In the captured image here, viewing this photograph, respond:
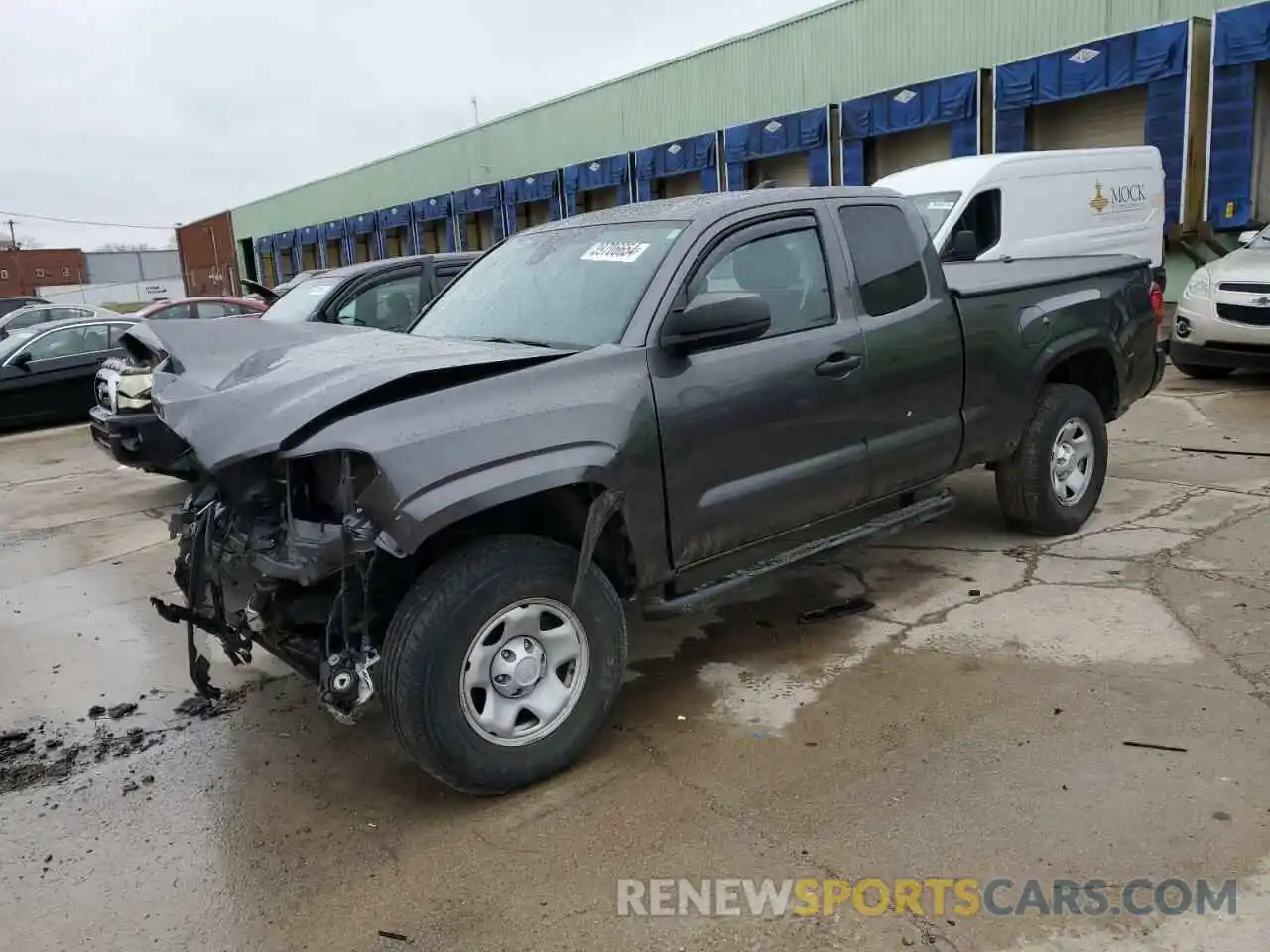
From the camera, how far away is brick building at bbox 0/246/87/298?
66750 millimetres

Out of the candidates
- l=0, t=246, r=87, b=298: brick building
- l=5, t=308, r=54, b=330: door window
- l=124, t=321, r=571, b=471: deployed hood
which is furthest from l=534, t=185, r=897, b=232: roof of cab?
l=0, t=246, r=87, b=298: brick building

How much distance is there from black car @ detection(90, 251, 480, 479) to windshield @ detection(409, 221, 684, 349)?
3531 millimetres

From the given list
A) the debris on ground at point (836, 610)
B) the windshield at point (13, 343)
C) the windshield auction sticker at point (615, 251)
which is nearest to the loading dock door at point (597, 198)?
the windshield at point (13, 343)

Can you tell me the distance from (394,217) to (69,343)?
26.3 metres

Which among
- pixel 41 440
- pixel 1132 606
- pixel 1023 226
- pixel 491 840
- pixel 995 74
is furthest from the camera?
pixel 995 74

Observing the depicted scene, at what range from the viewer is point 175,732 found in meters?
3.97

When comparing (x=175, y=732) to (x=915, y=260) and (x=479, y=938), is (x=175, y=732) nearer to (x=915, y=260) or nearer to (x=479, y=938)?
(x=479, y=938)

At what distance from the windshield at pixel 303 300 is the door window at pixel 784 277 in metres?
5.14

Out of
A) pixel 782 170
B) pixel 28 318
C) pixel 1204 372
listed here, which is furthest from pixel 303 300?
pixel 782 170

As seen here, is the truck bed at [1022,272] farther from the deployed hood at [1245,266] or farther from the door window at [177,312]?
the door window at [177,312]

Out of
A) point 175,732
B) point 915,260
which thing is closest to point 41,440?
point 175,732

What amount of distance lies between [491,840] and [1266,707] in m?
2.82

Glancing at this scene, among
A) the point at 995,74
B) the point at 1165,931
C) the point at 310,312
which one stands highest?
the point at 995,74

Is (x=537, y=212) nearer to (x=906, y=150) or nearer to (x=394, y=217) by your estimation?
(x=394, y=217)
